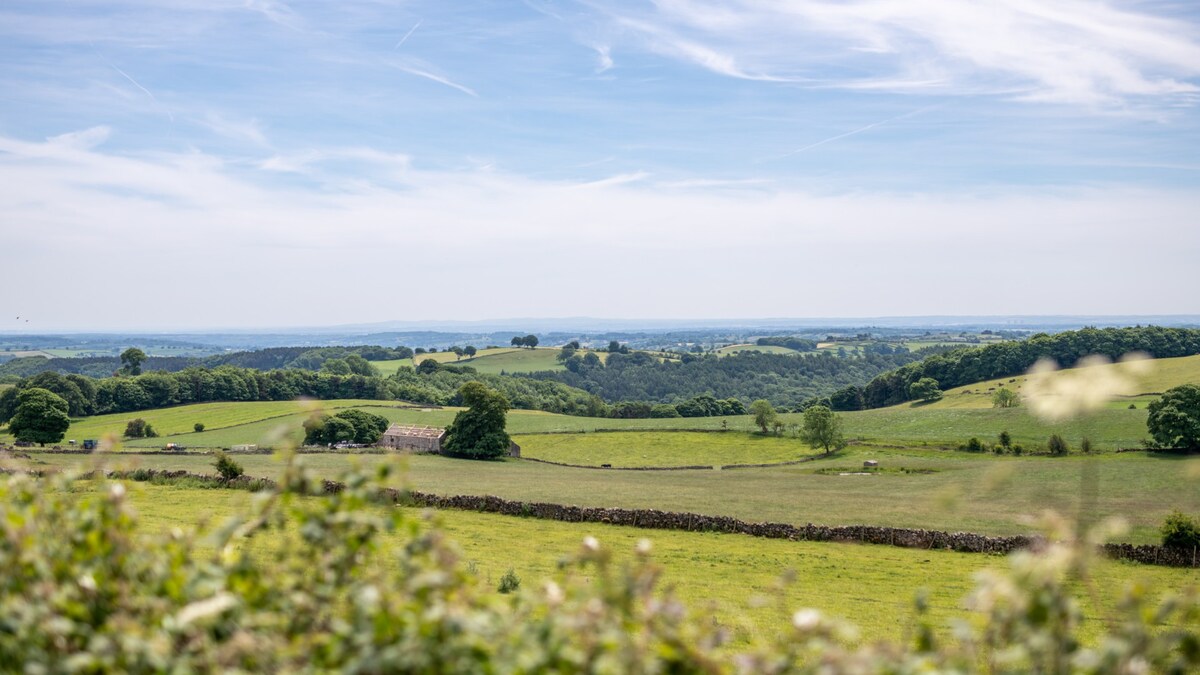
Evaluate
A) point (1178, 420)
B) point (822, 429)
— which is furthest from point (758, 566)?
point (1178, 420)

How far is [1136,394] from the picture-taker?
82562 millimetres

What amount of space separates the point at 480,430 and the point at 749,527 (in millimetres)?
41972

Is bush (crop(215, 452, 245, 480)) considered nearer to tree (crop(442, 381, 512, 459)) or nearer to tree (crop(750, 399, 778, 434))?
tree (crop(442, 381, 512, 459))

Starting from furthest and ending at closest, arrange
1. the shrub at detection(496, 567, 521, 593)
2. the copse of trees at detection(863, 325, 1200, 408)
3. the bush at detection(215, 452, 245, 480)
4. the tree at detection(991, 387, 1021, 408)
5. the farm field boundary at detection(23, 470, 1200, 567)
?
1. the copse of trees at detection(863, 325, 1200, 408)
2. the tree at detection(991, 387, 1021, 408)
3. the bush at detection(215, 452, 245, 480)
4. the farm field boundary at detection(23, 470, 1200, 567)
5. the shrub at detection(496, 567, 521, 593)

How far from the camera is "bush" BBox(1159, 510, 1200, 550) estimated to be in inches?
1396

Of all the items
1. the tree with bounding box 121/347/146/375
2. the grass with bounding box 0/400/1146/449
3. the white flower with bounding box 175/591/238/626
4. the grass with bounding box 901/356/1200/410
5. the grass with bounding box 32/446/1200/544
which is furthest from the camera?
the tree with bounding box 121/347/146/375

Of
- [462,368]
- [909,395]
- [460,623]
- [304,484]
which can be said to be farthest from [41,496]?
[462,368]

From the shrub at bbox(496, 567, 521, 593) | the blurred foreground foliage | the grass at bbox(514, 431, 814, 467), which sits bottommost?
the grass at bbox(514, 431, 814, 467)

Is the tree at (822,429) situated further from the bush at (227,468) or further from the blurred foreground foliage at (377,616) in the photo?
the blurred foreground foliage at (377,616)

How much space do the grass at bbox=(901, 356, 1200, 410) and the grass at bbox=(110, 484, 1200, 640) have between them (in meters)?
60.0

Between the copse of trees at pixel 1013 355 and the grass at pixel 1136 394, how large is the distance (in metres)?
4.76

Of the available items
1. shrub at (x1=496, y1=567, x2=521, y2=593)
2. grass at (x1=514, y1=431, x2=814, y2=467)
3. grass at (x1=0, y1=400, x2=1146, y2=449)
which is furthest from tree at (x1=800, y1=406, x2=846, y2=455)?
shrub at (x1=496, y1=567, x2=521, y2=593)

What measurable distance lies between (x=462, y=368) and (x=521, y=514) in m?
145

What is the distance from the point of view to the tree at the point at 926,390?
12925cm
